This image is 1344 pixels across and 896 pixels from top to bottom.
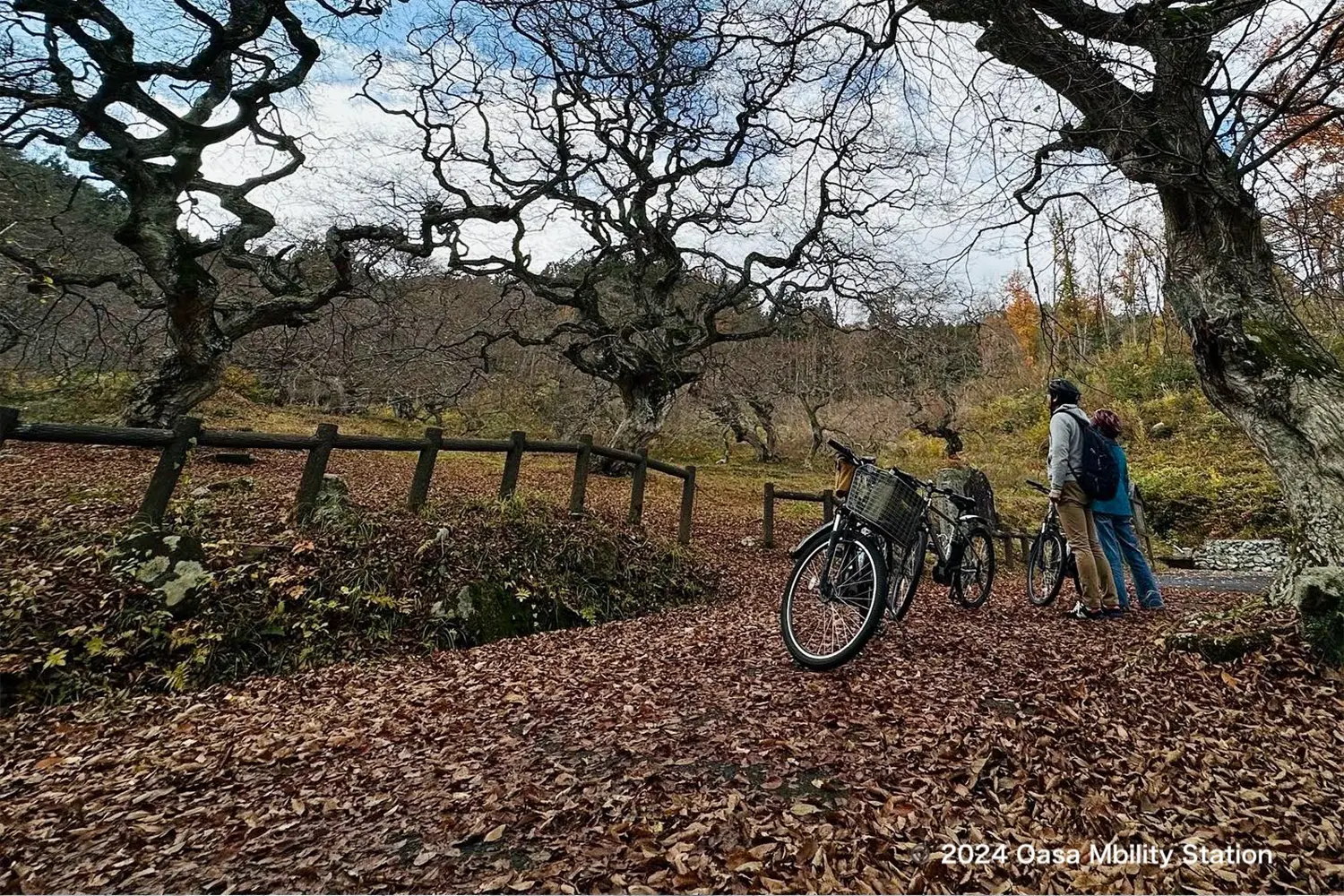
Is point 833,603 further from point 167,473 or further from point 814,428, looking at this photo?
point 814,428

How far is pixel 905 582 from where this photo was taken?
165 inches

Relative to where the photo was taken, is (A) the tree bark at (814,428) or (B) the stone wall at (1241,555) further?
(A) the tree bark at (814,428)

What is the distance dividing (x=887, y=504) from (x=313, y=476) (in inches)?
193

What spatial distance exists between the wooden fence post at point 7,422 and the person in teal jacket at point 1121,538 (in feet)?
26.4

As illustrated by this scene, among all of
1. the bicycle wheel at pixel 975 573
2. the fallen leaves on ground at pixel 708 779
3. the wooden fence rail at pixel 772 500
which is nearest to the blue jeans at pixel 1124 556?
the bicycle wheel at pixel 975 573

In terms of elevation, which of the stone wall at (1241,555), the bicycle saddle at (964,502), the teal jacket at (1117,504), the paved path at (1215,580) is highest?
the teal jacket at (1117,504)

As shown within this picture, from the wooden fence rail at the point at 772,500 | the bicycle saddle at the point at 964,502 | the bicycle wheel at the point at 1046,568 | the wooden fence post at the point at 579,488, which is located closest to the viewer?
the bicycle saddle at the point at 964,502

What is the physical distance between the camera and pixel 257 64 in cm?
943

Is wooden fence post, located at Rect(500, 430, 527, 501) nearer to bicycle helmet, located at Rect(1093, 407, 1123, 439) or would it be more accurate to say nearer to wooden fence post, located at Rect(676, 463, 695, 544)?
wooden fence post, located at Rect(676, 463, 695, 544)

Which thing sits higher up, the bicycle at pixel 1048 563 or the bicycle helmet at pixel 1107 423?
the bicycle helmet at pixel 1107 423

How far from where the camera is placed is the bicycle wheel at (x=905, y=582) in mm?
4086

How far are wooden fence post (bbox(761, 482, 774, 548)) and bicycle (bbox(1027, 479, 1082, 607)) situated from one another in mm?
4002

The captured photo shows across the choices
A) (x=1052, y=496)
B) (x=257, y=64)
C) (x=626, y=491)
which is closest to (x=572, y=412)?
(x=626, y=491)

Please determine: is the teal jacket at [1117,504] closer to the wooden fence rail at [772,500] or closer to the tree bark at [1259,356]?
the tree bark at [1259,356]
